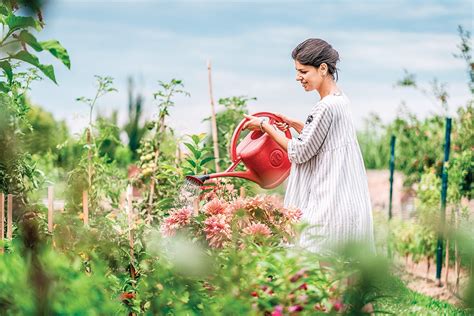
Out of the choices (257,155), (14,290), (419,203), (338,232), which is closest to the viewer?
(14,290)

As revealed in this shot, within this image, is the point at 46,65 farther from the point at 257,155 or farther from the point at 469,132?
the point at 469,132

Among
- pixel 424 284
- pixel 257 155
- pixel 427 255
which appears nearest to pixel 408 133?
pixel 427 255

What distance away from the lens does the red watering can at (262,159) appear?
11.7ft

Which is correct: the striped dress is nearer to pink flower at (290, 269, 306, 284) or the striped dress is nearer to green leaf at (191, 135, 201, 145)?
green leaf at (191, 135, 201, 145)

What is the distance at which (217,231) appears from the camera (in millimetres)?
2604

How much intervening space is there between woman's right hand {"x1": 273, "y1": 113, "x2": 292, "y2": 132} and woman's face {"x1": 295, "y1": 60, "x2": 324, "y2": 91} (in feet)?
1.13

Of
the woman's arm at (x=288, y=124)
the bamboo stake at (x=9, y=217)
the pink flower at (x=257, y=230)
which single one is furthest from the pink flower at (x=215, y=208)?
the bamboo stake at (x=9, y=217)

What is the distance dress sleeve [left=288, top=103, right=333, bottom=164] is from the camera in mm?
3176

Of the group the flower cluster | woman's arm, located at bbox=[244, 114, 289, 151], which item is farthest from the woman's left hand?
the flower cluster

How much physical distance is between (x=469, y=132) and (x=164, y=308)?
542 centimetres

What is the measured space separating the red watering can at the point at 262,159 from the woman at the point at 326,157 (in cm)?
30

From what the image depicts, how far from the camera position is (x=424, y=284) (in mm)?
6285

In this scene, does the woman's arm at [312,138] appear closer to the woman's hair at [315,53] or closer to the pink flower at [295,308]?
the woman's hair at [315,53]

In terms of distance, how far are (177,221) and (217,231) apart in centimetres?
24
